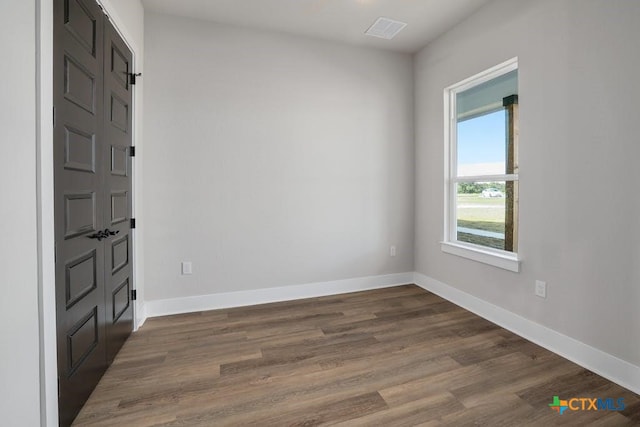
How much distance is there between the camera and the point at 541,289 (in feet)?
7.84

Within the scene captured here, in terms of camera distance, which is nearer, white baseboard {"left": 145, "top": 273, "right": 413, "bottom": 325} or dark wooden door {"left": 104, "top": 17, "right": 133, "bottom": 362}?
dark wooden door {"left": 104, "top": 17, "right": 133, "bottom": 362}

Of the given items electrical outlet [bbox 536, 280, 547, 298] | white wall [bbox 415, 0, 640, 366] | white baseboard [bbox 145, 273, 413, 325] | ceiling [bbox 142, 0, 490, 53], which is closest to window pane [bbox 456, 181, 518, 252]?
white wall [bbox 415, 0, 640, 366]

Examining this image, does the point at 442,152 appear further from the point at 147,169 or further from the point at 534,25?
the point at 147,169

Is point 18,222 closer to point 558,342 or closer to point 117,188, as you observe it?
point 117,188

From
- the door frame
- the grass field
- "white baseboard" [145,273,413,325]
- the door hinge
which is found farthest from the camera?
"white baseboard" [145,273,413,325]

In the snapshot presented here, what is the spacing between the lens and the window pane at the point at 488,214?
278cm

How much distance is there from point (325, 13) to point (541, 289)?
3.12 metres

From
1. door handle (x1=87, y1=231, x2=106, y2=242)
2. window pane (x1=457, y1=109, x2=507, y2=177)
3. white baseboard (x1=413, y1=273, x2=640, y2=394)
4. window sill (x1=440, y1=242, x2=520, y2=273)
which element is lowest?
white baseboard (x1=413, y1=273, x2=640, y2=394)

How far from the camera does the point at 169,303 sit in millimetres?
3016

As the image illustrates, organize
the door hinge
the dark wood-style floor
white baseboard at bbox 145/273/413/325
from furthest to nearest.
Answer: white baseboard at bbox 145/273/413/325 < the door hinge < the dark wood-style floor

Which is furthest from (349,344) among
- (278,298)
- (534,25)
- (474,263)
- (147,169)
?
(534,25)

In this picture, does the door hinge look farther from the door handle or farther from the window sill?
the window sill

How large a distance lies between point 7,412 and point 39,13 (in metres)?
1.52

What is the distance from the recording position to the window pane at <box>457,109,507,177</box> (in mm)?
2846
